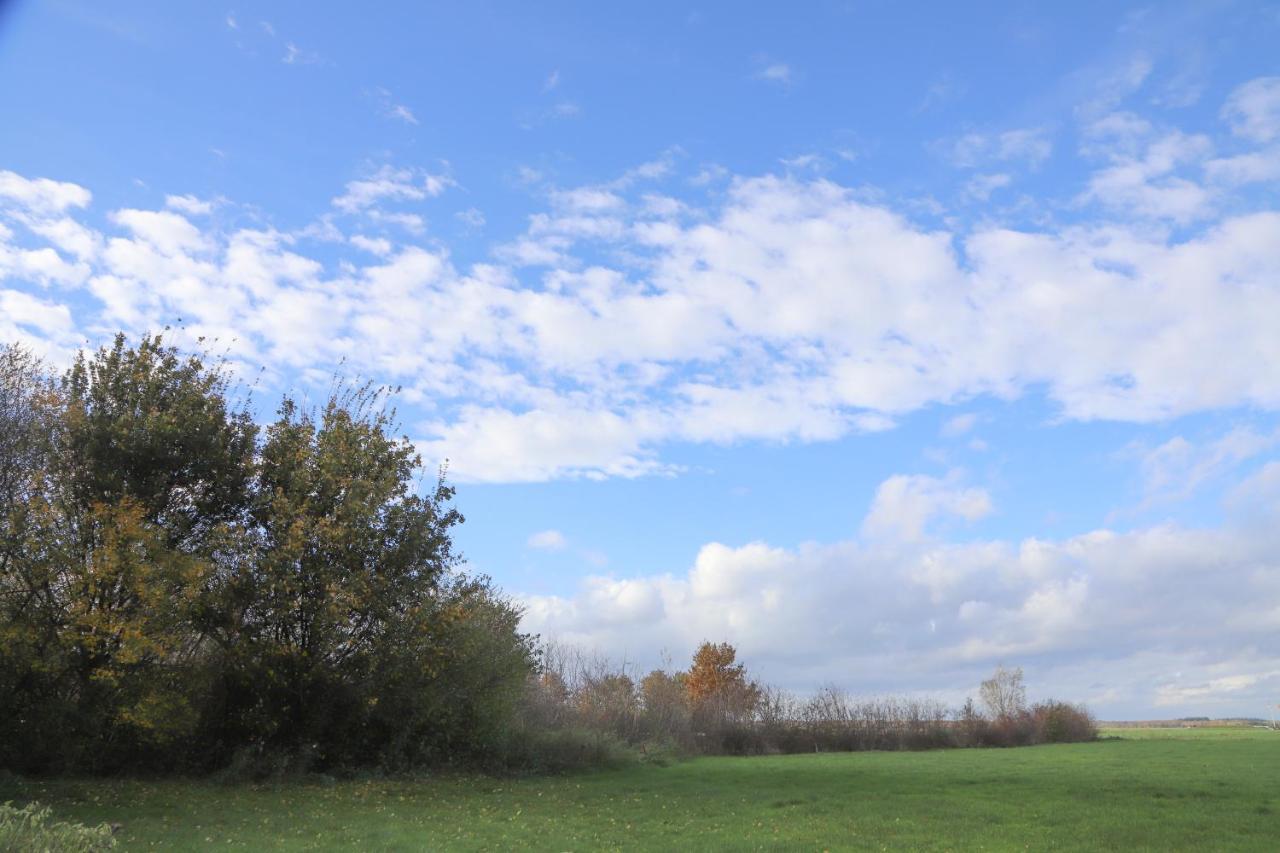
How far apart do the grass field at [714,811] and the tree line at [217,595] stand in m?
2.20

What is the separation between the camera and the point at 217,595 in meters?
27.6

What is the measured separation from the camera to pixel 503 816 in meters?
21.2

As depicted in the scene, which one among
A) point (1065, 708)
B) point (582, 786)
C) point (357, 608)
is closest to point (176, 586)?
point (357, 608)

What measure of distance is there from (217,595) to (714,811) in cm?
1676

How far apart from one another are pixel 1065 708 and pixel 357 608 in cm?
6127

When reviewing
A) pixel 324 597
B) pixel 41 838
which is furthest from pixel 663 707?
pixel 41 838

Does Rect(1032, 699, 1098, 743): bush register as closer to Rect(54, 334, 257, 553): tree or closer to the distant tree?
the distant tree

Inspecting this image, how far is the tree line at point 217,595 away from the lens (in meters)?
25.0

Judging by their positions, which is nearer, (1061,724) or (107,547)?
(107,547)

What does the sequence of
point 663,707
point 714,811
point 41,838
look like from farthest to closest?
point 663,707 → point 714,811 → point 41,838

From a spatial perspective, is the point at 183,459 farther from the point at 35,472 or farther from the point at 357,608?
the point at 357,608

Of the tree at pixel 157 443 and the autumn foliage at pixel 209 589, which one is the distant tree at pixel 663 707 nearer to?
the autumn foliage at pixel 209 589

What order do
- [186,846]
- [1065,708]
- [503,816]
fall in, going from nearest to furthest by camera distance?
1. [186,846]
2. [503,816]
3. [1065,708]

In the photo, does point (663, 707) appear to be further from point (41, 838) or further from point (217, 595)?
point (41, 838)
